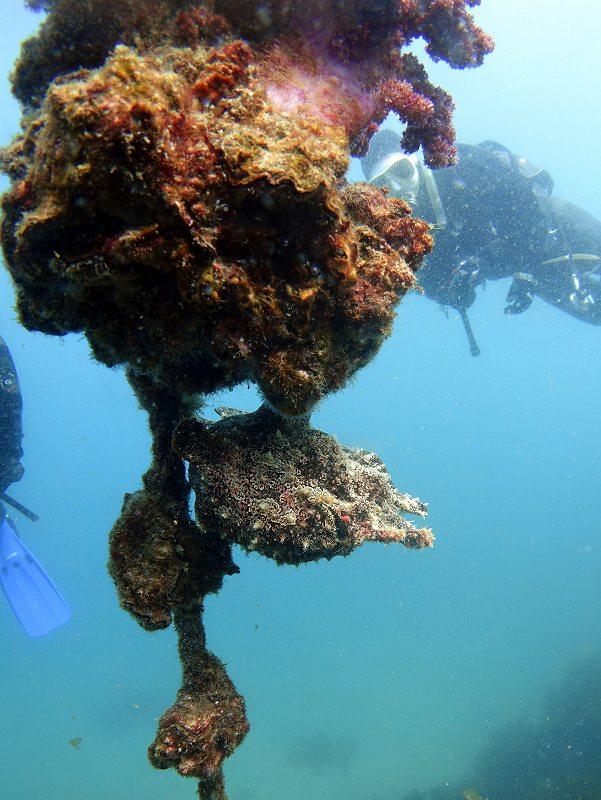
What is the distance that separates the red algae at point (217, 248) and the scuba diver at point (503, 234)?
337 inches

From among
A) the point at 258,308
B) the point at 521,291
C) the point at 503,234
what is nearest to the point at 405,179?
the point at 503,234

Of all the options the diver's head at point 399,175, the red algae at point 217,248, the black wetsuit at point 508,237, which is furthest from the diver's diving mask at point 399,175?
the red algae at point 217,248

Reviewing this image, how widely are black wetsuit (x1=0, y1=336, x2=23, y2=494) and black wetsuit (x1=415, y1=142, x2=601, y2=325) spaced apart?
9.12m

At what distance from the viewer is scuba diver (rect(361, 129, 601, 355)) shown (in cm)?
1169

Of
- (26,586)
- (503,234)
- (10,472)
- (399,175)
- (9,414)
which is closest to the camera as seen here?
(9,414)

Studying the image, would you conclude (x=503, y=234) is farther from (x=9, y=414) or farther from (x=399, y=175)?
(x=9, y=414)

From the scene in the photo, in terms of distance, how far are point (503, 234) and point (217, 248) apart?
12.1 m

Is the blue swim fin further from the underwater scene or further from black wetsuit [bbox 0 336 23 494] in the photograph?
black wetsuit [bbox 0 336 23 494]

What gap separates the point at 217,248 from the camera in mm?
2234

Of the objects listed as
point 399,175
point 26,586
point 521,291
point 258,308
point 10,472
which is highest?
point 521,291

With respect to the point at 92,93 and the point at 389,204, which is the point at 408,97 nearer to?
the point at 389,204

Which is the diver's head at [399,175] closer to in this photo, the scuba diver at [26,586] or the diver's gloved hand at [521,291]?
the diver's gloved hand at [521,291]

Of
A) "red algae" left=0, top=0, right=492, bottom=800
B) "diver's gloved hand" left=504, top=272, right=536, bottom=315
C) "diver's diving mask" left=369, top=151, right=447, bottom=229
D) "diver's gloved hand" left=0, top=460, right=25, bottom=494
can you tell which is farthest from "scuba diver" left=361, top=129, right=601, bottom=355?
"diver's gloved hand" left=0, top=460, right=25, bottom=494

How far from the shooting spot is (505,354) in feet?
593
